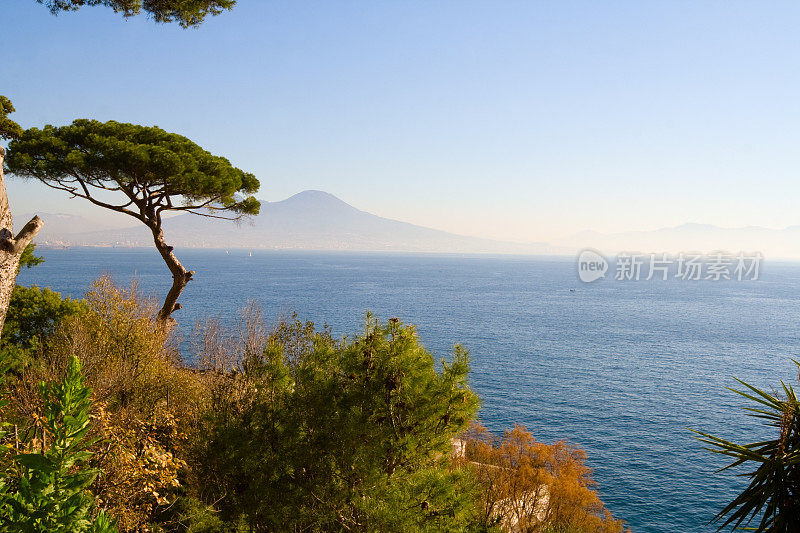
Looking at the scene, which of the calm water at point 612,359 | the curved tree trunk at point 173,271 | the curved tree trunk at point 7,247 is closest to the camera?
the curved tree trunk at point 7,247

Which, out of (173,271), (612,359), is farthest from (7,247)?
(612,359)

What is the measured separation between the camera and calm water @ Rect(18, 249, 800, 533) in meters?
34.7

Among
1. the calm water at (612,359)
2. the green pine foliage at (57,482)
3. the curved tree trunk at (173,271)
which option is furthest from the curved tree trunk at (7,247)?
the calm water at (612,359)

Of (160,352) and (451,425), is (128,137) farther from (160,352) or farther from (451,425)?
(451,425)

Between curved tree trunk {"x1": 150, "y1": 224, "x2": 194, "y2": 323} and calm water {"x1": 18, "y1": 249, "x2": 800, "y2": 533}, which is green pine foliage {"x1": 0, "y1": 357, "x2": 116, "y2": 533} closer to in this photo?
curved tree trunk {"x1": 150, "y1": 224, "x2": 194, "y2": 323}

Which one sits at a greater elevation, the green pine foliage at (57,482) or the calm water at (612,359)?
the green pine foliage at (57,482)

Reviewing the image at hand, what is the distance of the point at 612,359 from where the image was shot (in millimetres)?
65562

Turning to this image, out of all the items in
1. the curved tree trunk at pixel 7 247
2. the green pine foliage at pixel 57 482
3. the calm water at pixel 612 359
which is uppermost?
the curved tree trunk at pixel 7 247

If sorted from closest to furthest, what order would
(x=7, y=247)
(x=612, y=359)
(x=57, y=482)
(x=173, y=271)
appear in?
1. (x=57, y=482)
2. (x=7, y=247)
3. (x=173, y=271)
4. (x=612, y=359)

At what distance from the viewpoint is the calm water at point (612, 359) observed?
34.7 metres

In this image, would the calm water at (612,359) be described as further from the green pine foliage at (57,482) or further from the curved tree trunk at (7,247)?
the green pine foliage at (57,482)

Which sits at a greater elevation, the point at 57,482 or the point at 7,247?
the point at 7,247

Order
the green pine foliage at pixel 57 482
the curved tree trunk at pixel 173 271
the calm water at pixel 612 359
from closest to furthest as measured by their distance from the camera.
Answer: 1. the green pine foliage at pixel 57 482
2. the curved tree trunk at pixel 173 271
3. the calm water at pixel 612 359

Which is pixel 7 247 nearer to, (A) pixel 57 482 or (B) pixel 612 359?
(A) pixel 57 482
